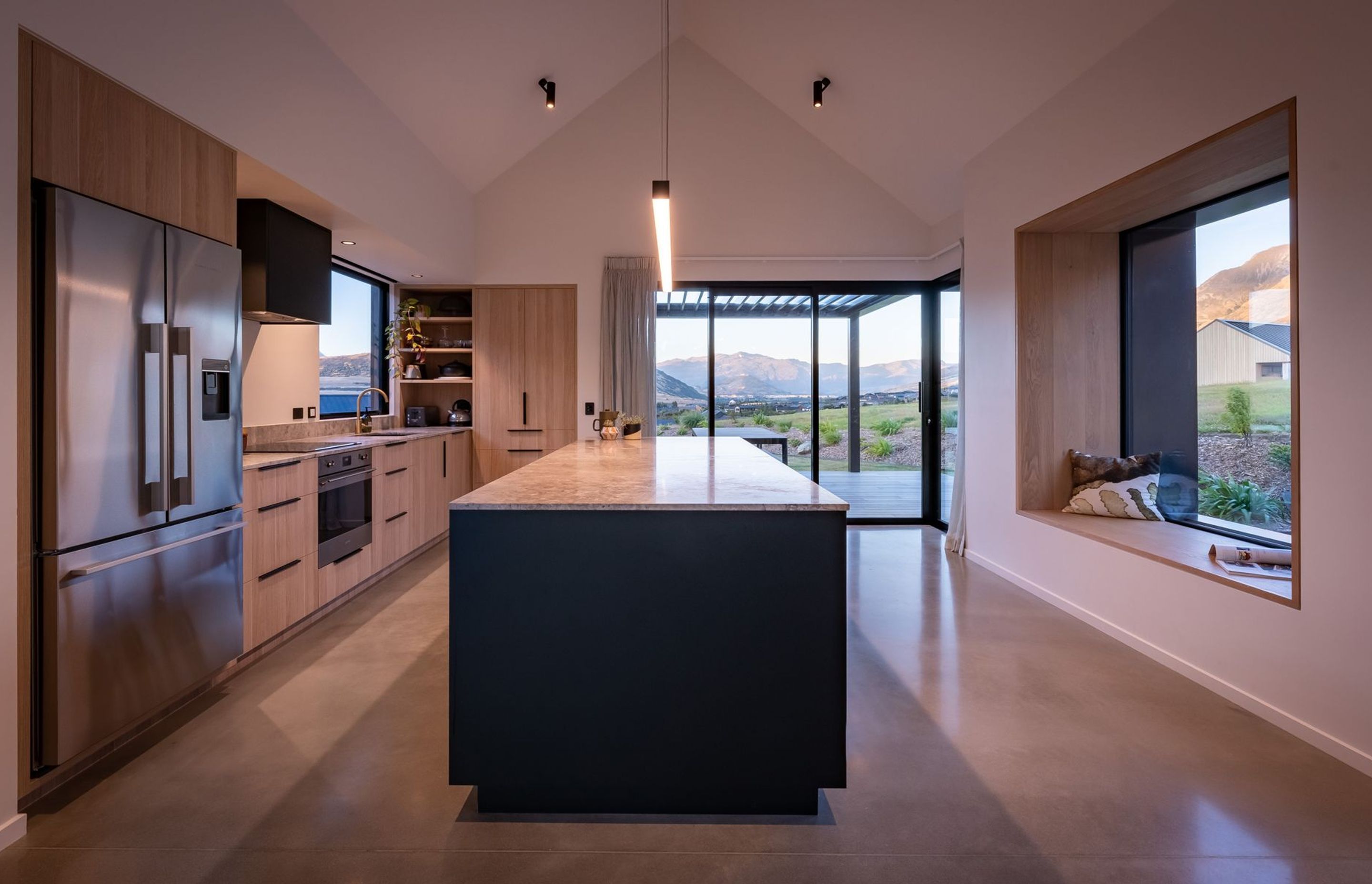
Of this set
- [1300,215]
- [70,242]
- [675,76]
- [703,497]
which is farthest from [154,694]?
[675,76]

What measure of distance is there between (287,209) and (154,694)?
98.4 inches

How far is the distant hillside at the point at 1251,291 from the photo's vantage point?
9.99 feet

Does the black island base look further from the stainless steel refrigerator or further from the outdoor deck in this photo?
the outdoor deck

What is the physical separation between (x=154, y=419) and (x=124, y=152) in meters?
0.85

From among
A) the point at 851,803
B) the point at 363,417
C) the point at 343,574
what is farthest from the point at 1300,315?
the point at 363,417

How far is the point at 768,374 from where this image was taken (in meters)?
6.48

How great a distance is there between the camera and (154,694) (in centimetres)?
241

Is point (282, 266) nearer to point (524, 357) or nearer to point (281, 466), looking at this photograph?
point (281, 466)

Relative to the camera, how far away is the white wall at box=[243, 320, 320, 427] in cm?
400

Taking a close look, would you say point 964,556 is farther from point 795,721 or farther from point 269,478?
point 269,478

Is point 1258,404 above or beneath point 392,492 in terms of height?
above

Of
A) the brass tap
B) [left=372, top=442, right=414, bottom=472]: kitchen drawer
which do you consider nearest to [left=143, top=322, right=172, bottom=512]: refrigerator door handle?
[left=372, top=442, right=414, bottom=472]: kitchen drawer

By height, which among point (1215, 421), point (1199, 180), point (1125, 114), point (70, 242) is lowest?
point (1215, 421)

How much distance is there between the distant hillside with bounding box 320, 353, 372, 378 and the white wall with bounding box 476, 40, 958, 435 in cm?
A: 120
